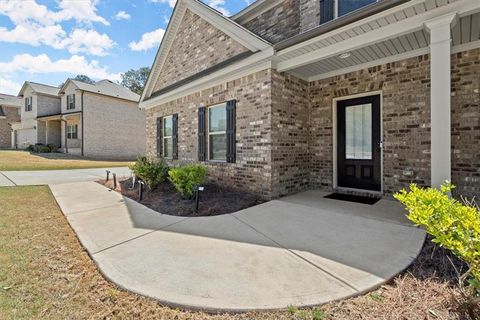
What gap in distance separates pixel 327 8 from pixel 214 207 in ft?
19.8

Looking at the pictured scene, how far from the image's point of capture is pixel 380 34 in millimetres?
4293

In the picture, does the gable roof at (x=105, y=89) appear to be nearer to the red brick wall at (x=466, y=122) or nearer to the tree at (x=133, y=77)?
the tree at (x=133, y=77)

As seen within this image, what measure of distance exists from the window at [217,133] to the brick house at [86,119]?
18.9 metres

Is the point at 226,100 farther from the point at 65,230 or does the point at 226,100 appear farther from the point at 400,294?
the point at 400,294

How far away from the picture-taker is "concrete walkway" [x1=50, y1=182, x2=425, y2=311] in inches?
90.7

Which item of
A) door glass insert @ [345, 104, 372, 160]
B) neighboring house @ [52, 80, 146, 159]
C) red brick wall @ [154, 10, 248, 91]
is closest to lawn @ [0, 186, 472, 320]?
door glass insert @ [345, 104, 372, 160]

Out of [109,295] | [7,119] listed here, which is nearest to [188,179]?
[109,295]

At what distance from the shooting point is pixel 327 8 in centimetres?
649

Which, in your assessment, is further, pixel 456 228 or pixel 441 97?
pixel 441 97

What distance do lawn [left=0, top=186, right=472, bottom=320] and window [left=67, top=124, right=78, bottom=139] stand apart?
2326 cm

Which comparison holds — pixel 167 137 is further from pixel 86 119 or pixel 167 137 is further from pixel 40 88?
pixel 40 88

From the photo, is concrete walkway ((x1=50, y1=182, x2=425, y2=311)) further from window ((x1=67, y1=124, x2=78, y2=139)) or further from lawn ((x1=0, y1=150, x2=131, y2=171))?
window ((x1=67, y1=124, x2=78, y2=139))

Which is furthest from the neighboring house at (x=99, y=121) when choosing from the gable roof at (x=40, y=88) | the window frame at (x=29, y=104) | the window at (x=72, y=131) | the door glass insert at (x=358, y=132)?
the door glass insert at (x=358, y=132)

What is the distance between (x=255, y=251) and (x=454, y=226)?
2063 millimetres
